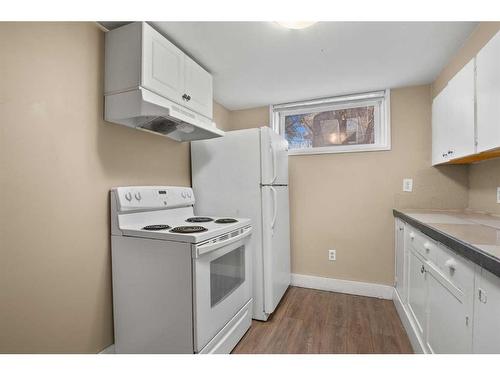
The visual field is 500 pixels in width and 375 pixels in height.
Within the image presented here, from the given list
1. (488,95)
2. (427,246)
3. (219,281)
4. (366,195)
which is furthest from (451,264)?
(366,195)

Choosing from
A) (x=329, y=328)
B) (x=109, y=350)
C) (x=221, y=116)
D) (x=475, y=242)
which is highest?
(x=221, y=116)

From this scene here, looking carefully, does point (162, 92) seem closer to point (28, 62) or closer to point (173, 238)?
point (28, 62)

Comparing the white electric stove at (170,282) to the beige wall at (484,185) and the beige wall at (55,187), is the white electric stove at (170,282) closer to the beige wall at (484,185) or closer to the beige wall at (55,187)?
the beige wall at (55,187)

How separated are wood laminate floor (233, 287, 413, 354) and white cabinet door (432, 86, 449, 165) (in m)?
1.45

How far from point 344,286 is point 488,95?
2.10m

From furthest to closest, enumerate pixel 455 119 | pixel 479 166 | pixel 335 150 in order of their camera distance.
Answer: pixel 335 150 → pixel 479 166 → pixel 455 119

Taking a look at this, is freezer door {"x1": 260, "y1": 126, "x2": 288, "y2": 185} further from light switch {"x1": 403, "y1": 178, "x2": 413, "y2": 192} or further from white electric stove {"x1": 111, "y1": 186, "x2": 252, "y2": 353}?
light switch {"x1": 403, "y1": 178, "x2": 413, "y2": 192}

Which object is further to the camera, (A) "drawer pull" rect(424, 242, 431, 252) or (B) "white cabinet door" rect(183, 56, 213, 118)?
(B) "white cabinet door" rect(183, 56, 213, 118)

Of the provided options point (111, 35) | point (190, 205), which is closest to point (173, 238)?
point (190, 205)

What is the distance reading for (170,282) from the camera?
4.59 ft

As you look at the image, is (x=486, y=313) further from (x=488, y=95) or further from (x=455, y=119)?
(x=455, y=119)

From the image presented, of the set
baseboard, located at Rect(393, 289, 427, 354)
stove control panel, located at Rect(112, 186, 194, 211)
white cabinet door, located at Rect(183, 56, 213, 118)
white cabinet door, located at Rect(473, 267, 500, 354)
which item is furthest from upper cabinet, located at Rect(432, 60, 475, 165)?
stove control panel, located at Rect(112, 186, 194, 211)

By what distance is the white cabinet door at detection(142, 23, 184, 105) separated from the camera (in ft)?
Result: 4.78

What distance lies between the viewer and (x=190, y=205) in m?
2.23
